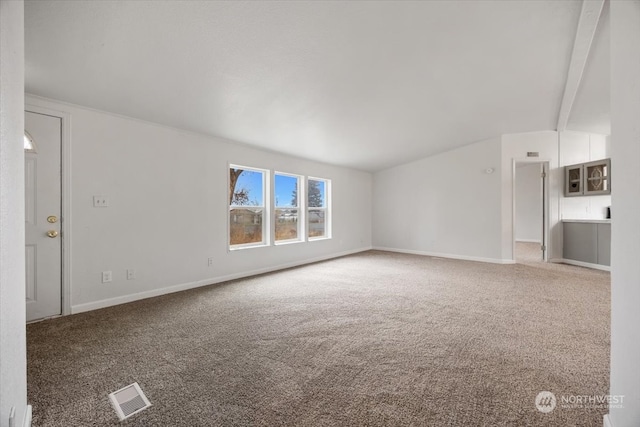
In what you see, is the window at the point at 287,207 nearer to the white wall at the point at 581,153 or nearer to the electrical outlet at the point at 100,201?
the electrical outlet at the point at 100,201

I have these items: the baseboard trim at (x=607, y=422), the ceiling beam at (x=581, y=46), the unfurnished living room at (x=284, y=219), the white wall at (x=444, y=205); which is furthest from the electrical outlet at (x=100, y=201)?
the white wall at (x=444, y=205)

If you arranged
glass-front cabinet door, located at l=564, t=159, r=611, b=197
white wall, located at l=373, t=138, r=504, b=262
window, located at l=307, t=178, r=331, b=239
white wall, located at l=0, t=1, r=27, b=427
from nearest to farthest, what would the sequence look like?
white wall, located at l=0, t=1, r=27, b=427, glass-front cabinet door, located at l=564, t=159, r=611, b=197, white wall, located at l=373, t=138, r=504, b=262, window, located at l=307, t=178, r=331, b=239

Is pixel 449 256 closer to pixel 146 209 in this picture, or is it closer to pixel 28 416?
pixel 146 209

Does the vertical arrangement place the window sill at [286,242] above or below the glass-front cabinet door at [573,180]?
below

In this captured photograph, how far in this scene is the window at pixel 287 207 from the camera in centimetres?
515

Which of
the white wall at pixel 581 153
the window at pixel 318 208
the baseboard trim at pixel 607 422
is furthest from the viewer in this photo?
the window at pixel 318 208

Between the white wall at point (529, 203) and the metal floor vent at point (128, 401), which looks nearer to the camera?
the metal floor vent at point (128, 401)

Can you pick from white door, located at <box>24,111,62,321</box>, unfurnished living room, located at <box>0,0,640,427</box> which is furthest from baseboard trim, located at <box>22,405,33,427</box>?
white door, located at <box>24,111,62,321</box>

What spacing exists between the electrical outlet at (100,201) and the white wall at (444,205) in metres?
6.02

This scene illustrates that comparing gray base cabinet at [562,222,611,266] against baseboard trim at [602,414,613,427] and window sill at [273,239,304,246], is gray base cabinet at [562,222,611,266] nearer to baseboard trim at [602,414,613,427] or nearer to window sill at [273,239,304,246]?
baseboard trim at [602,414,613,427]

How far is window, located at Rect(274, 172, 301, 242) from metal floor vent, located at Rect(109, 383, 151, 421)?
3536mm

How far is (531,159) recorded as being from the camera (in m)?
5.50

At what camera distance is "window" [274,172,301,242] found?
5152 mm

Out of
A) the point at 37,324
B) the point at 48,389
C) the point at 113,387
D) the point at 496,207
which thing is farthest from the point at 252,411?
the point at 496,207
